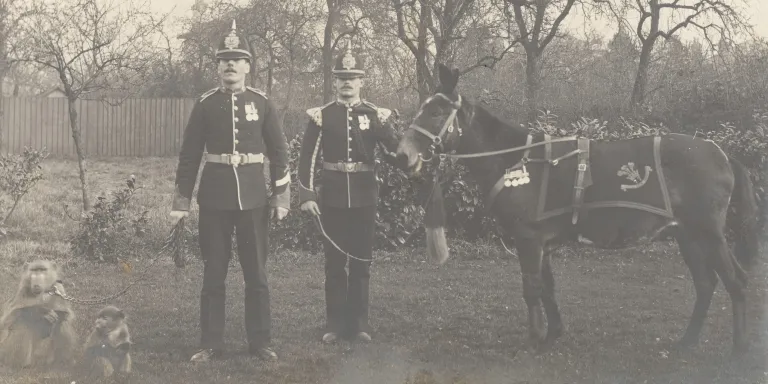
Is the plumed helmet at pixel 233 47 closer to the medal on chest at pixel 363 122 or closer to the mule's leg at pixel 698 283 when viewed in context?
the medal on chest at pixel 363 122

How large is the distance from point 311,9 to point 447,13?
2232mm

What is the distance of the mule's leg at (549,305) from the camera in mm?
5281

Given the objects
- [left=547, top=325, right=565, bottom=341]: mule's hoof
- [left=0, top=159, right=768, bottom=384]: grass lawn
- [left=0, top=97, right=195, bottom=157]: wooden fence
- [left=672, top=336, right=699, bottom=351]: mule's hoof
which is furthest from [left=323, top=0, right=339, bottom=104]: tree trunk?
[left=0, top=97, right=195, bottom=157]: wooden fence

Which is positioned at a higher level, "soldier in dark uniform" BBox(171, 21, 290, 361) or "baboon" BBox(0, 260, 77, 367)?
"soldier in dark uniform" BBox(171, 21, 290, 361)

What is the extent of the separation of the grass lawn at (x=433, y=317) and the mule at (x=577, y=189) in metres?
0.47

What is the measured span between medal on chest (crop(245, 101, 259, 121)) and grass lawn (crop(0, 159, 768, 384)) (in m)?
1.68

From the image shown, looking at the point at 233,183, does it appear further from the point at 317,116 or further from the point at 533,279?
the point at 533,279

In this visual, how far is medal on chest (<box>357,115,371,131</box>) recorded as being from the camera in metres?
5.38

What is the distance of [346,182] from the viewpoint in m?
5.36

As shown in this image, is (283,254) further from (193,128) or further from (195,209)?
(193,128)

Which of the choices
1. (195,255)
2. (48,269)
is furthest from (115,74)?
(48,269)

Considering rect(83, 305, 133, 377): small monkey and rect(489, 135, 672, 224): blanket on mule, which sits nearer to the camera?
rect(83, 305, 133, 377): small monkey

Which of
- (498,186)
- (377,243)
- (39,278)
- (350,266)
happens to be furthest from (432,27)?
(39,278)

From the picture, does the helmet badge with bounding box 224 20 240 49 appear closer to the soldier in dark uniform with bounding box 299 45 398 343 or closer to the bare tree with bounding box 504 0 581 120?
the soldier in dark uniform with bounding box 299 45 398 343
